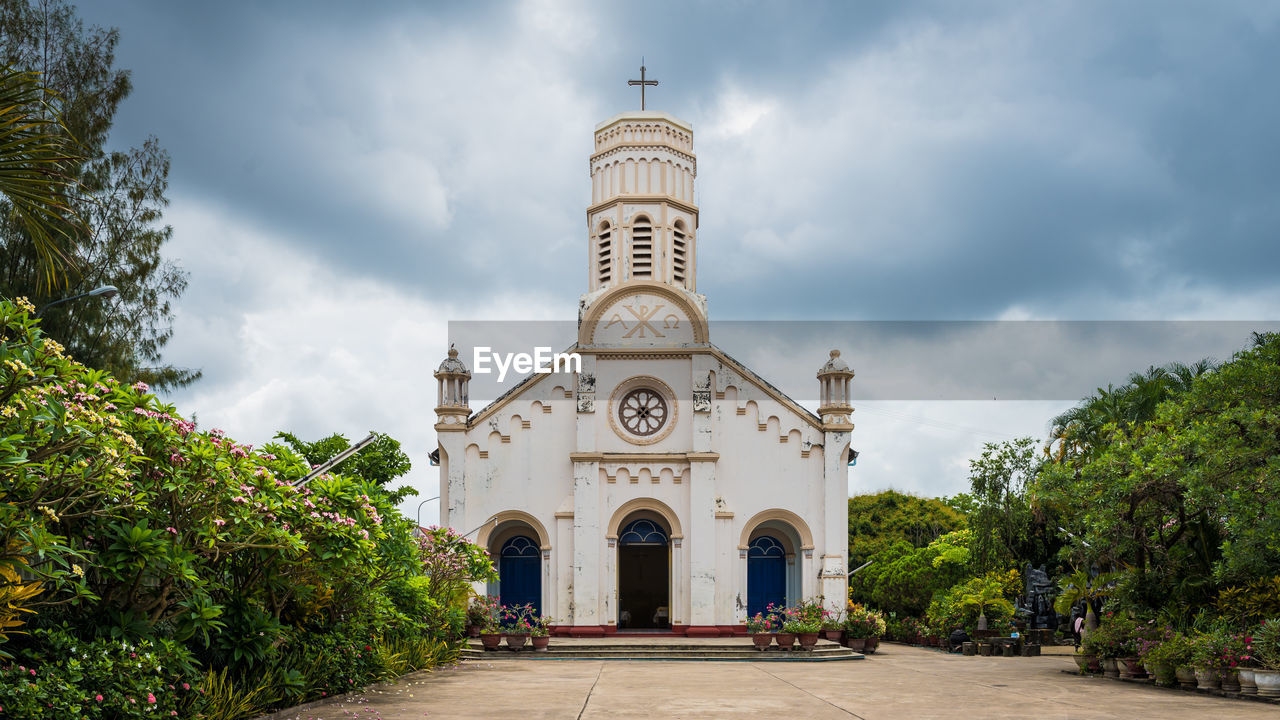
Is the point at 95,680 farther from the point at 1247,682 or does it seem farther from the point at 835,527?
the point at 835,527

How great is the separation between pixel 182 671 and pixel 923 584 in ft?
90.0

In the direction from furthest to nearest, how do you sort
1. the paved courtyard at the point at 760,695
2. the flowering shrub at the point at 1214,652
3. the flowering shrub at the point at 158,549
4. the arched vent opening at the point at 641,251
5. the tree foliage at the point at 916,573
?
Result: 1. the tree foliage at the point at 916,573
2. the arched vent opening at the point at 641,251
3. the flowering shrub at the point at 1214,652
4. the paved courtyard at the point at 760,695
5. the flowering shrub at the point at 158,549

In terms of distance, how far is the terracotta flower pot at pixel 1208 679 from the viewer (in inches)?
627

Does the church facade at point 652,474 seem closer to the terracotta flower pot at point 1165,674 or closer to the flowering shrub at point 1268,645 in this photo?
→ the terracotta flower pot at point 1165,674

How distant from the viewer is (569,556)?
28453mm

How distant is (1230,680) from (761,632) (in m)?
11.6

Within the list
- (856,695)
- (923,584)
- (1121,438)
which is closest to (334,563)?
(856,695)

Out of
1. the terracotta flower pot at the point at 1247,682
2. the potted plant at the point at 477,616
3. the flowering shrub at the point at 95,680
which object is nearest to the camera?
the flowering shrub at the point at 95,680

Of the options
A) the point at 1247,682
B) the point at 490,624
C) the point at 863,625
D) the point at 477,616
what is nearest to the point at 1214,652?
the point at 1247,682

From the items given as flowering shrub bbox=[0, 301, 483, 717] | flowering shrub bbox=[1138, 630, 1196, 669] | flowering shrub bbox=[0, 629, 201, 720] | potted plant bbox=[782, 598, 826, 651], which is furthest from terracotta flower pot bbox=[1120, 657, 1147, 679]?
flowering shrub bbox=[0, 629, 201, 720]

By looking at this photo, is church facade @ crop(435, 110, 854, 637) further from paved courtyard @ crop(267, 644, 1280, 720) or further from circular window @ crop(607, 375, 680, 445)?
paved courtyard @ crop(267, 644, 1280, 720)

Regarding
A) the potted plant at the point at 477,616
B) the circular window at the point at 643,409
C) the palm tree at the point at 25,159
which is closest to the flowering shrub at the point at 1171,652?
the circular window at the point at 643,409

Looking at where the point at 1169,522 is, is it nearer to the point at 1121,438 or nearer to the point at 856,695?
the point at 1121,438

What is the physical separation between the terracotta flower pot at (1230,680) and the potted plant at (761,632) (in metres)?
11.0
